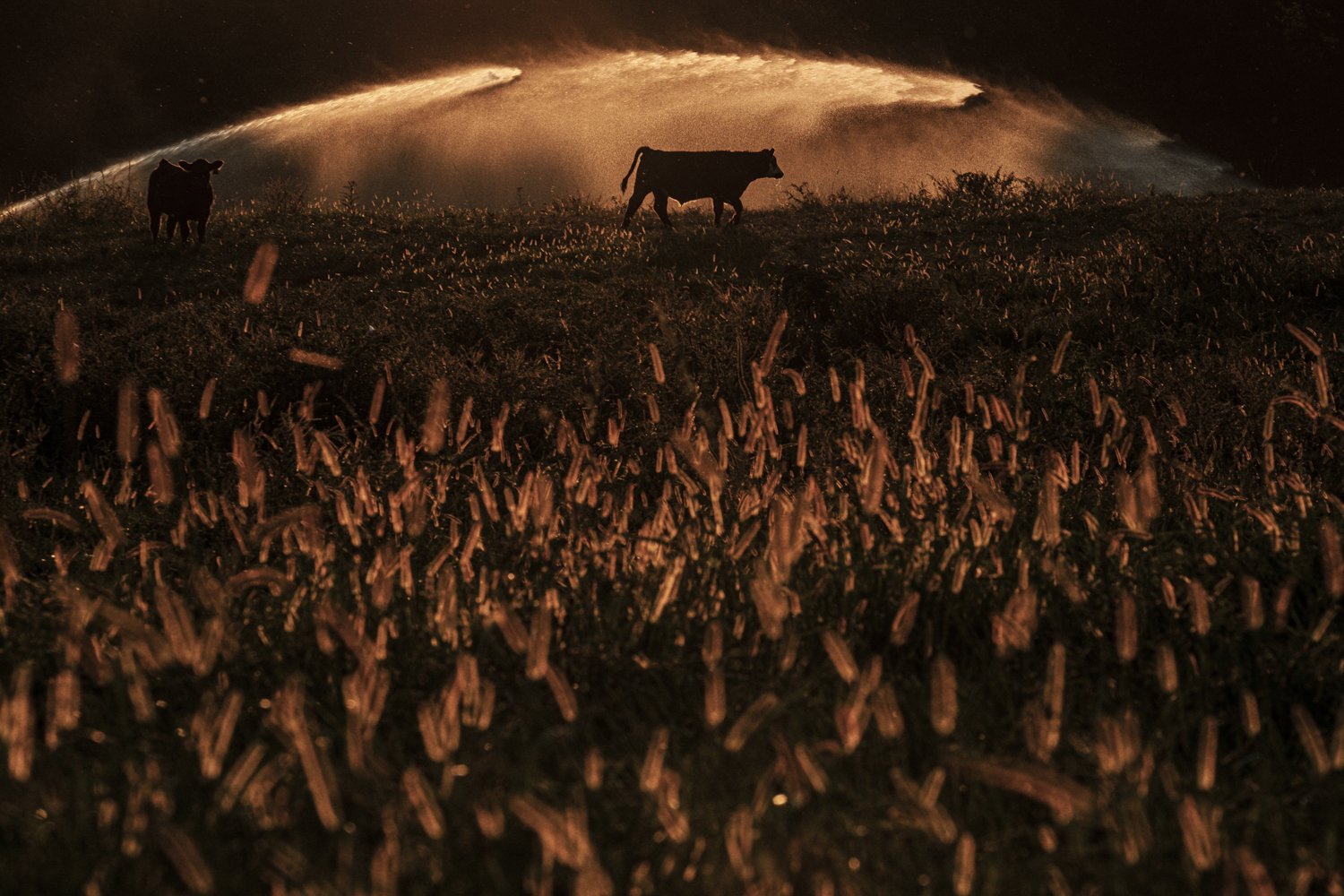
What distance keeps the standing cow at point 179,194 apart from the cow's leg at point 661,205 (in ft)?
15.6

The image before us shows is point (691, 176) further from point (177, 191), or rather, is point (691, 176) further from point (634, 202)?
point (177, 191)

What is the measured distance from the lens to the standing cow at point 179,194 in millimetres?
11930

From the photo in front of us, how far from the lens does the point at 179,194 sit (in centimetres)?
1198

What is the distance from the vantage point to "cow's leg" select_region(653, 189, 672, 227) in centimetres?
1377

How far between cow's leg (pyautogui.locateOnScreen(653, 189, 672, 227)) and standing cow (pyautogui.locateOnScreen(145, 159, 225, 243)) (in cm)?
476

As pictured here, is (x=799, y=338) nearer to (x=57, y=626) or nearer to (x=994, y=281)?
(x=994, y=281)

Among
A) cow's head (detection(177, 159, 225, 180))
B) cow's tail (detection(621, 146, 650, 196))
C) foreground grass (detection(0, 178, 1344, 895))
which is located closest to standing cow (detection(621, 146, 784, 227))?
cow's tail (detection(621, 146, 650, 196))

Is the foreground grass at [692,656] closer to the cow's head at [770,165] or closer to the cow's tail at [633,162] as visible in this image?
the cow's tail at [633,162]

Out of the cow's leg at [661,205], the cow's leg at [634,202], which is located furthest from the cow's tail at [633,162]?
the cow's leg at [661,205]

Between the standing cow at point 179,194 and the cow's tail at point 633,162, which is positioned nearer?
the standing cow at point 179,194

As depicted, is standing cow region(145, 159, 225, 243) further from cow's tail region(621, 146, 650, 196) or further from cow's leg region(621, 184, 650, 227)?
cow's tail region(621, 146, 650, 196)

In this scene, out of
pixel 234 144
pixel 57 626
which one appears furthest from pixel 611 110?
pixel 57 626

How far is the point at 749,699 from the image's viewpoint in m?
2.60

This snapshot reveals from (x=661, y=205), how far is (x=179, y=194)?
202 inches
